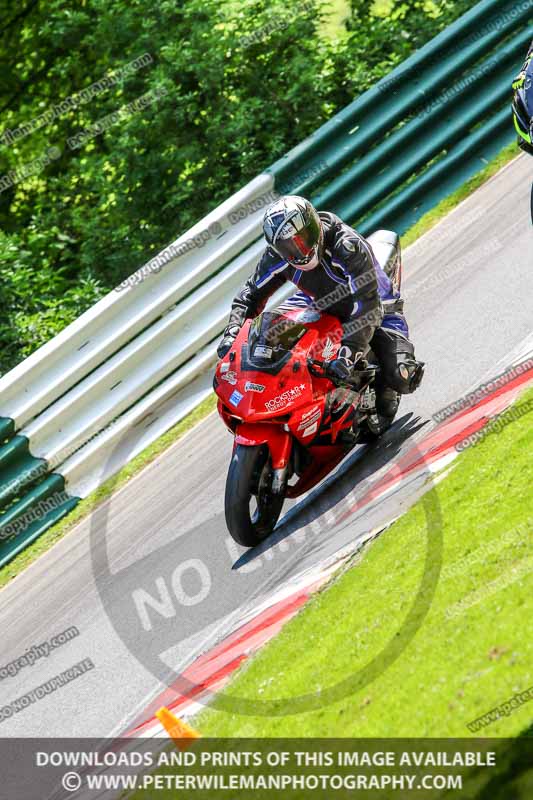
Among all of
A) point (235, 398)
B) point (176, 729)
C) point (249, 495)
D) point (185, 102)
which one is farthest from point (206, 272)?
point (176, 729)

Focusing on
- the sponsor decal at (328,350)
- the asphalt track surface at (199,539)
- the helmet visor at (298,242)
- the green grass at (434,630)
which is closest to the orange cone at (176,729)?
the green grass at (434,630)

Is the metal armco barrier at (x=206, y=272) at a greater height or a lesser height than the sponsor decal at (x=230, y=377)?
lesser

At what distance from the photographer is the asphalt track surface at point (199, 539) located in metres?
6.82

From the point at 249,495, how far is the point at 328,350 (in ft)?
3.66

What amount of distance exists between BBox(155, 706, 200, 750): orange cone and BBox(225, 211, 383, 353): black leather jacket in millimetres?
2783

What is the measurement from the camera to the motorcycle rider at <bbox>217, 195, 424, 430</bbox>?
675cm

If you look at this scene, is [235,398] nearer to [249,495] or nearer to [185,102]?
[249,495]

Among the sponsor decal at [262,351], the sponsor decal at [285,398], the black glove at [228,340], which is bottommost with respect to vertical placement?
the sponsor decal at [285,398]

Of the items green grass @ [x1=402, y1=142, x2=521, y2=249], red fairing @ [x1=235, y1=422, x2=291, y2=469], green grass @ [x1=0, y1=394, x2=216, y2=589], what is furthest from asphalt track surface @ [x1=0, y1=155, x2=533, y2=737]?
red fairing @ [x1=235, y1=422, x2=291, y2=469]

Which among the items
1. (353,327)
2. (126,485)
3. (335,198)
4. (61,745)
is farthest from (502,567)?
(335,198)

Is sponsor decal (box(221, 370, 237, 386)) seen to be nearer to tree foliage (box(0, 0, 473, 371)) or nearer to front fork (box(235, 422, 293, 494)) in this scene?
front fork (box(235, 422, 293, 494))

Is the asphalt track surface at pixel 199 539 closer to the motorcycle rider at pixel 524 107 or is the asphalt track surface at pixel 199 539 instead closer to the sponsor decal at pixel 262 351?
the sponsor decal at pixel 262 351

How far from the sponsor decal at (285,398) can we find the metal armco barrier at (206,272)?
10.2 feet

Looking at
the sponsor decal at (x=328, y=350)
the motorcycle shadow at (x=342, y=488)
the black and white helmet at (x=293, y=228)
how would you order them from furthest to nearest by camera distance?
1. the motorcycle shadow at (x=342, y=488)
2. the sponsor decal at (x=328, y=350)
3. the black and white helmet at (x=293, y=228)
